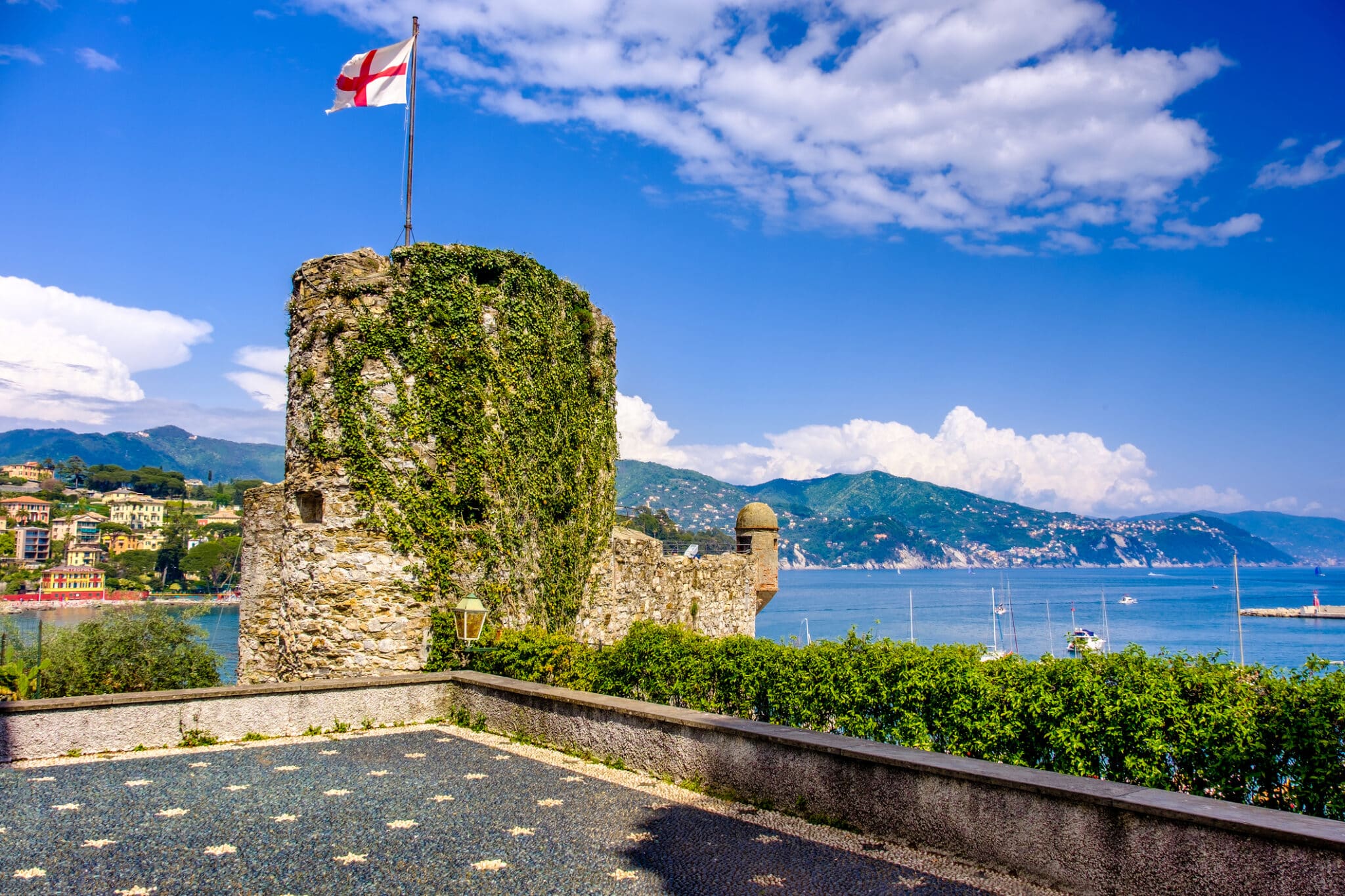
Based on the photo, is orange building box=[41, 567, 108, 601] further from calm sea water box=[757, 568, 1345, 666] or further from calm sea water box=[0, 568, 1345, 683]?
calm sea water box=[757, 568, 1345, 666]

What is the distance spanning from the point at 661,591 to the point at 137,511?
186096mm

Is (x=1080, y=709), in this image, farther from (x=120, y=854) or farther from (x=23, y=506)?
(x=23, y=506)

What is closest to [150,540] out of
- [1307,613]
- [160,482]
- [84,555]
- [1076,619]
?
[84,555]

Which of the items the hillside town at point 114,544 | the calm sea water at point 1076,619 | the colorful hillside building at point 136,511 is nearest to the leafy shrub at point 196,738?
the hillside town at point 114,544

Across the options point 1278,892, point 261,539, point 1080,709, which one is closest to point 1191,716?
point 1080,709

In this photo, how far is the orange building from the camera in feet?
271

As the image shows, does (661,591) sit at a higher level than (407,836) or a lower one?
higher

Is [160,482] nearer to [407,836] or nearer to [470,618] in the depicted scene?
[470,618]

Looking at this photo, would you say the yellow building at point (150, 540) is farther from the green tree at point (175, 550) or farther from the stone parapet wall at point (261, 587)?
the stone parapet wall at point (261, 587)

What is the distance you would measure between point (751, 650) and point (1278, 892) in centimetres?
432

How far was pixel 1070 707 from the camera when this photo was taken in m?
5.83

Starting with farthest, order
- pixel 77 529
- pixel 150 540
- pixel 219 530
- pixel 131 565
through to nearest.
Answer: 1. pixel 150 540
2. pixel 219 530
3. pixel 77 529
4. pixel 131 565

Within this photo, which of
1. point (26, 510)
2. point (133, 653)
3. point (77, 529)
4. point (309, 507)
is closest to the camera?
point (309, 507)

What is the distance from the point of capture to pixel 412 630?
11.2 metres
